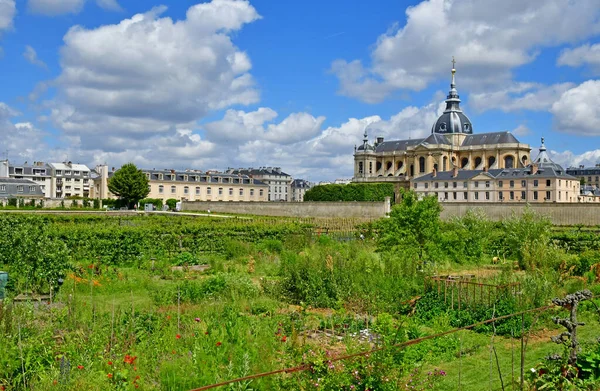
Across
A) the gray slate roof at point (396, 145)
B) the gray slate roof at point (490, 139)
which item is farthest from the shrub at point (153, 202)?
the gray slate roof at point (490, 139)

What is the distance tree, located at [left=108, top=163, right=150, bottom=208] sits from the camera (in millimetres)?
75125

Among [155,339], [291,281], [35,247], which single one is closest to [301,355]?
[155,339]

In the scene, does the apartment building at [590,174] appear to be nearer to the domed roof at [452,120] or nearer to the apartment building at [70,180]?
the domed roof at [452,120]

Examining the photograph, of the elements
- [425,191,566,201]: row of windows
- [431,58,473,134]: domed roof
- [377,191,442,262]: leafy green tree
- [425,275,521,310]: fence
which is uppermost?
[431,58,473,134]: domed roof

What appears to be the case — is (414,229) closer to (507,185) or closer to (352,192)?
(507,185)

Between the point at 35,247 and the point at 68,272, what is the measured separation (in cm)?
140

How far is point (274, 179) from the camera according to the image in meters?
132

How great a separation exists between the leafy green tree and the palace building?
2749 inches

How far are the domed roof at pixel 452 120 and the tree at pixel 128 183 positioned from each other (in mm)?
56755

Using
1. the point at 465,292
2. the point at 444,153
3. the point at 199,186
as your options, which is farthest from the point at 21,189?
the point at 465,292

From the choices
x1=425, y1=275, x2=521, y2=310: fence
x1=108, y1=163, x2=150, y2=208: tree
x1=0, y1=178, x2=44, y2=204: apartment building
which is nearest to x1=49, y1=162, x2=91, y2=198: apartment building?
x1=0, y1=178, x2=44, y2=204: apartment building

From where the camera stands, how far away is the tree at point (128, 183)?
75.1m

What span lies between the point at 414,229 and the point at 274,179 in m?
112

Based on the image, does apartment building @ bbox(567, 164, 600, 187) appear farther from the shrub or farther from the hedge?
the shrub
